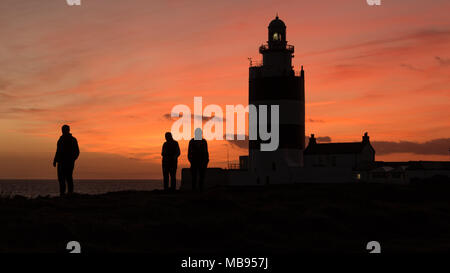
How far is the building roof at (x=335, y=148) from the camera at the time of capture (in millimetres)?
70438

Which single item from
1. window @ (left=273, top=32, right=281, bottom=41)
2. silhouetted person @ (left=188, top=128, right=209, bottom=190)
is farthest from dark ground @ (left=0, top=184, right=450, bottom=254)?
window @ (left=273, top=32, right=281, bottom=41)

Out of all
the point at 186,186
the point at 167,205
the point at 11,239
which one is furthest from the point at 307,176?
the point at 11,239

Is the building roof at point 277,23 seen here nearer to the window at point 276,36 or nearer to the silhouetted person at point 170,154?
the window at point 276,36

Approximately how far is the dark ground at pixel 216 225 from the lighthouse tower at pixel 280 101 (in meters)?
39.6

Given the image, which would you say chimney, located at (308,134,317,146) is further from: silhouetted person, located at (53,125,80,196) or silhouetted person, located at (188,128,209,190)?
silhouetted person, located at (53,125,80,196)

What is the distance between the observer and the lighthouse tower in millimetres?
64562

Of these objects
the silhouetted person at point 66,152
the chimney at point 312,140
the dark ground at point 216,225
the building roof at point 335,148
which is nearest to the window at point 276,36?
the building roof at point 335,148

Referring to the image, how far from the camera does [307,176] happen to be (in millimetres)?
68625

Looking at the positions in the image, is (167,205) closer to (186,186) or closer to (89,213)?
(89,213)

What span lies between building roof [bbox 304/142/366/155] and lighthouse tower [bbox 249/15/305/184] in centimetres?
491

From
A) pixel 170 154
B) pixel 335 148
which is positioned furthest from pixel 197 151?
pixel 335 148

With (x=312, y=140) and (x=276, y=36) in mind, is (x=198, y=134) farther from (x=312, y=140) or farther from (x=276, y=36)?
(x=312, y=140)

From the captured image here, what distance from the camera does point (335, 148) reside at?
7162cm
